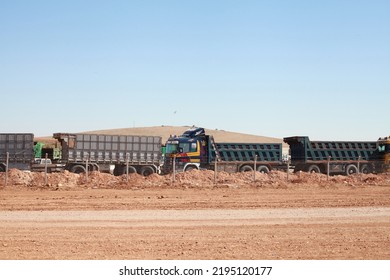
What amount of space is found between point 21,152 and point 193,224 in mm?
28415

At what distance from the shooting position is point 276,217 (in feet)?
61.1

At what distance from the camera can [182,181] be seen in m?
32.9

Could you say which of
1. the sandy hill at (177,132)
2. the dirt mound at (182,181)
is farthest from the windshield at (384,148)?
the sandy hill at (177,132)

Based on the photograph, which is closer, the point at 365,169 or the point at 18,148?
the point at 18,148

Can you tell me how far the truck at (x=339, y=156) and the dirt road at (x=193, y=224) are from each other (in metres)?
16.9

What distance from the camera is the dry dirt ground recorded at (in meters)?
12.6

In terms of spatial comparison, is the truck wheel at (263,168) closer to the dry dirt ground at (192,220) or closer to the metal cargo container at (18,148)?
the dry dirt ground at (192,220)

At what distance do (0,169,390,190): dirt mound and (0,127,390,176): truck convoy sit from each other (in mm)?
4592

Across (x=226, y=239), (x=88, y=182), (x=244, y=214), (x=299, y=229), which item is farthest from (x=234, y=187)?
(x=226, y=239)

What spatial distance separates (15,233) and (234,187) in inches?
640

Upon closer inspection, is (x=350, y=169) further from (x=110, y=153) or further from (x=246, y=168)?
(x=110, y=153)

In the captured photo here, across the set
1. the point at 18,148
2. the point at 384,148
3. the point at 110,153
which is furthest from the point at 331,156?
the point at 18,148

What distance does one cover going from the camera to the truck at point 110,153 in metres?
42.5

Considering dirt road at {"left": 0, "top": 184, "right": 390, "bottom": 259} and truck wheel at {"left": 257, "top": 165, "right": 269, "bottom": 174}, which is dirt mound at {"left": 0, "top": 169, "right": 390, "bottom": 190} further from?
truck wheel at {"left": 257, "top": 165, "right": 269, "bottom": 174}
